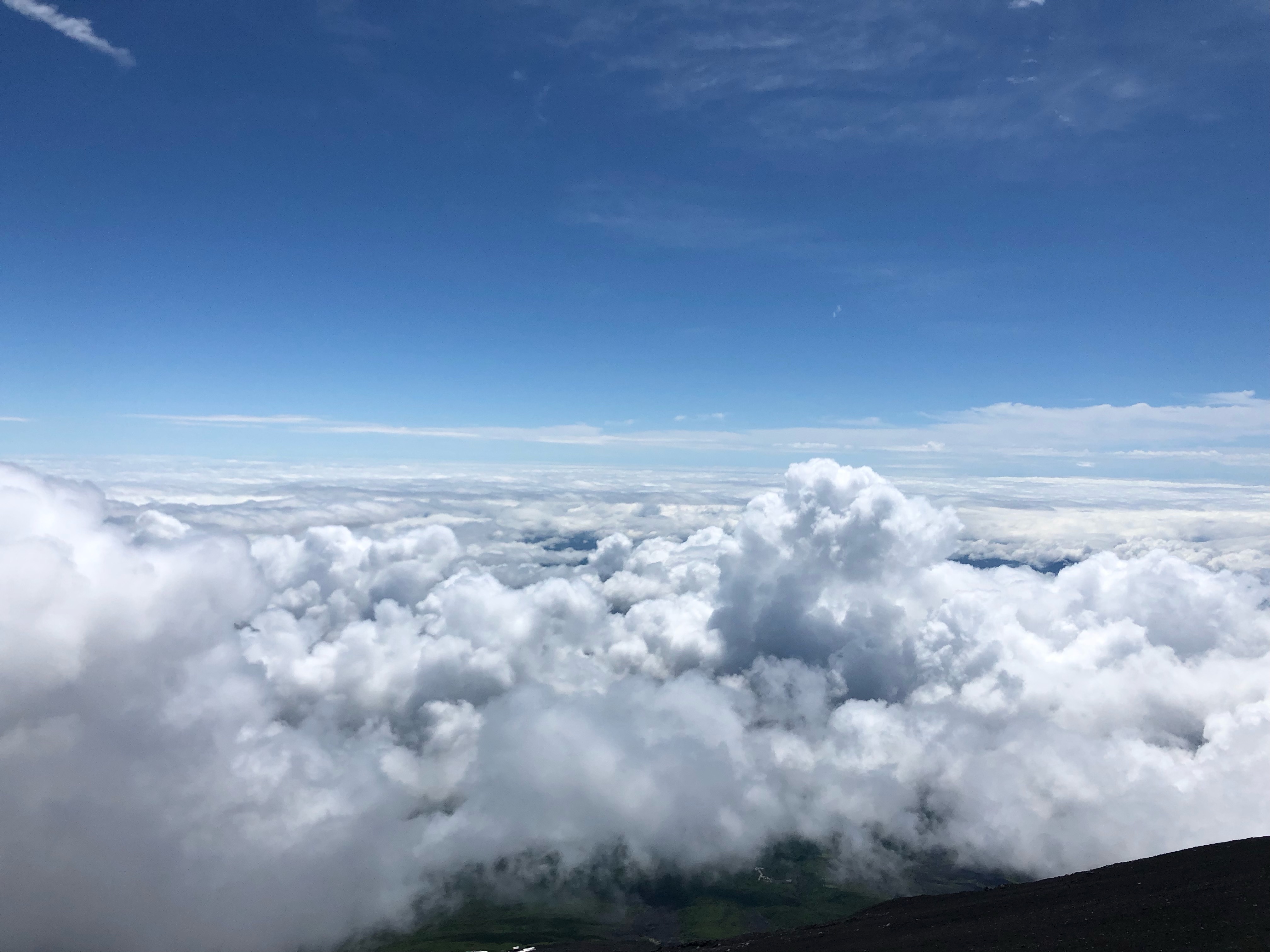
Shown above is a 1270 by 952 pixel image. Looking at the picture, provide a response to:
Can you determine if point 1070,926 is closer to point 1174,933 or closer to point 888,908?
point 1174,933

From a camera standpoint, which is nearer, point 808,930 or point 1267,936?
point 1267,936

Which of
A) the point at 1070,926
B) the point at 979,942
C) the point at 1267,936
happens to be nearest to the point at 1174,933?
the point at 1267,936

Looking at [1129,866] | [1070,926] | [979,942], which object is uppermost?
[1070,926]

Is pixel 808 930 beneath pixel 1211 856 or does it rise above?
beneath

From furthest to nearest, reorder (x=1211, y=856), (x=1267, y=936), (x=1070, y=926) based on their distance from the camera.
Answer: (x=1211, y=856), (x=1070, y=926), (x=1267, y=936)

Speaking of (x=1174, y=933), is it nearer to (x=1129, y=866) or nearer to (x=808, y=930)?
(x=1129, y=866)

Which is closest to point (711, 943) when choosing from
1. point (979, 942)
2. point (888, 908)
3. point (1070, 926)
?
point (888, 908)

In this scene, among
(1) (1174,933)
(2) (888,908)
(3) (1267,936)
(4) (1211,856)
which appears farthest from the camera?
(2) (888,908)
